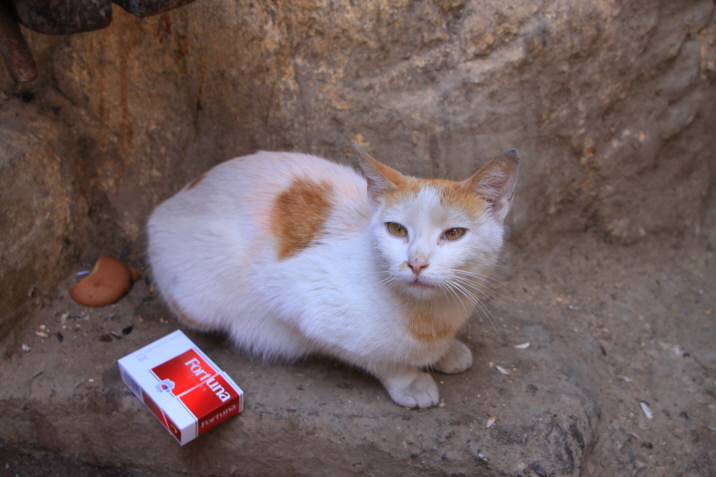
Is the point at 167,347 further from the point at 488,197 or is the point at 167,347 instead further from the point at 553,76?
the point at 553,76

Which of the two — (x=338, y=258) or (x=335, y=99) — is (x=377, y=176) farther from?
(x=335, y=99)

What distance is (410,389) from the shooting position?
2.08 meters

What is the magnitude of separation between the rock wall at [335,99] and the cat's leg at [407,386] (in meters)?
0.87

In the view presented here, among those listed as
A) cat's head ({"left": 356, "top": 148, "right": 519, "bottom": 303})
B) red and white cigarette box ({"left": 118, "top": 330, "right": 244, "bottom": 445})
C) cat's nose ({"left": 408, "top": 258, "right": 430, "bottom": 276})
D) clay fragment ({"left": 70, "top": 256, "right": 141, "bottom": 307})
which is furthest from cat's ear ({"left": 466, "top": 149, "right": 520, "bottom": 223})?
clay fragment ({"left": 70, "top": 256, "right": 141, "bottom": 307})

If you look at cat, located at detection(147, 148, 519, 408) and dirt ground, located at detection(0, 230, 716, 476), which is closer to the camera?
cat, located at detection(147, 148, 519, 408)

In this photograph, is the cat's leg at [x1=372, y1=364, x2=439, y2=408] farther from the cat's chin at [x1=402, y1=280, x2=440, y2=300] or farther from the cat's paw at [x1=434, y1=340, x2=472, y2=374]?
the cat's chin at [x1=402, y1=280, x2=440, y2=300]

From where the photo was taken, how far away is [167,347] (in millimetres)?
2135

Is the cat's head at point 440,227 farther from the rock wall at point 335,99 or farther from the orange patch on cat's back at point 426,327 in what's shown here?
the rock wall at point 335,99

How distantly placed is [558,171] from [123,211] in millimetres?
1735

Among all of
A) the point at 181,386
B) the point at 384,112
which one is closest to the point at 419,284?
the point at 181,386

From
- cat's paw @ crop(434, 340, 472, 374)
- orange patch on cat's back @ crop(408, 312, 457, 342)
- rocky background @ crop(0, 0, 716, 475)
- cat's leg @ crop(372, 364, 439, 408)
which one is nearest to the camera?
orange patch on cat's back @ crop(408, 312, 457, 342)

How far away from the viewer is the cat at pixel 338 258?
70.7 inches

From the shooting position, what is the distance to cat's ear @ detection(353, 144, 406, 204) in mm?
1852

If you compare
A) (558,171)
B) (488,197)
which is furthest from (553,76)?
(488,197)
